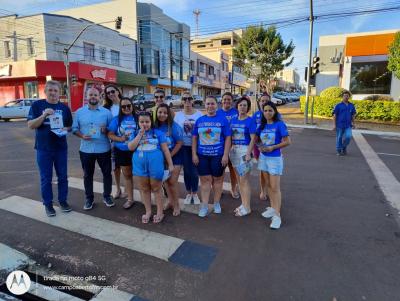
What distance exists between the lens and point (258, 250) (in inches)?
134

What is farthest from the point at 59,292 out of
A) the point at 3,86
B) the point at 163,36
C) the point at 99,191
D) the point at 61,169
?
the point at 163,36

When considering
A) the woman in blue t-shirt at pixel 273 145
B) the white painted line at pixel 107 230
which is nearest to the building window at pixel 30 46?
the white painted line at pixel 107 230

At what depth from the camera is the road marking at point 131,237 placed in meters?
3.26

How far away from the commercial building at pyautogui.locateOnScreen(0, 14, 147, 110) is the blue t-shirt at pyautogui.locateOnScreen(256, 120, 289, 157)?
2445 centimetres

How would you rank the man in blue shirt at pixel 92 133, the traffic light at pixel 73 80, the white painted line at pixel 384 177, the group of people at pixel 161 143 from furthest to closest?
the traffic light at pixel 73 80, the white painted line at pixel 384 177, the man in blue shirt at pixel 92 133, the group of people at pixel 161 143

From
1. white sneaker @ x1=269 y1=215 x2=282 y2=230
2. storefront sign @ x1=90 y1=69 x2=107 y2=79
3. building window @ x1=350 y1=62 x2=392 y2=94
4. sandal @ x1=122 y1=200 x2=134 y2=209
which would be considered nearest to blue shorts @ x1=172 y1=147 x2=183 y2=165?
sandal @ x1=122 y1=200 x2=134 y2=209

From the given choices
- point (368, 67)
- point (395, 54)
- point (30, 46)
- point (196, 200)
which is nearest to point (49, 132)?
point (196, 200)

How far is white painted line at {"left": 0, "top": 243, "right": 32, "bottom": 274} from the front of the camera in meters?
3.06

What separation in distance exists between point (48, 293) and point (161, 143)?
2.09 m

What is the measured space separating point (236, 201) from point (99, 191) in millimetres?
2577

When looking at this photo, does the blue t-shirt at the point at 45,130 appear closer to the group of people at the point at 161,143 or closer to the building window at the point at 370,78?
the group of people at the point at 161,143

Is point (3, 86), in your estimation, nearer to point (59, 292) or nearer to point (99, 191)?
point (99, 191)

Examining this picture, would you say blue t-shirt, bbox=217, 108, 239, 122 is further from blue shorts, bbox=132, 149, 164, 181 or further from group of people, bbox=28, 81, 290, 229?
blue shorts, bbox=132, 149, 164, 181

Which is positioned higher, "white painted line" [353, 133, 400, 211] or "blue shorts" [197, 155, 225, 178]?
"blue shorts" [197, 155, 225, 178]
